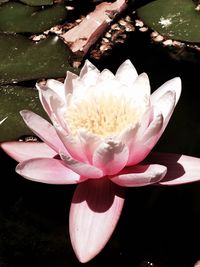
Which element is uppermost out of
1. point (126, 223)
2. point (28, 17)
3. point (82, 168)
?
point (82, 168)

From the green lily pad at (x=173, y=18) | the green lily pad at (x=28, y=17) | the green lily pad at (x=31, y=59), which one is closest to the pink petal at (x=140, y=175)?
the green lily pad at (x=31, y=59)

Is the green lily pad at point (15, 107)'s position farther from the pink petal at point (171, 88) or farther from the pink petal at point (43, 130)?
the pink petal at point (171, 88)

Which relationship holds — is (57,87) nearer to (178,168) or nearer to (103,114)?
(103,114)

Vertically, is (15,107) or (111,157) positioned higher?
(111,157)

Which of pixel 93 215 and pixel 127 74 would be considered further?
pixel 127 74

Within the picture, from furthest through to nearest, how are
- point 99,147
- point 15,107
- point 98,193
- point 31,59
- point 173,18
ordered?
point 173,18 < point 31,59 < point 15,107 < point 98,193 < point 99,147

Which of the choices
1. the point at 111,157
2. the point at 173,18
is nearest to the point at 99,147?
the point at 111,157
